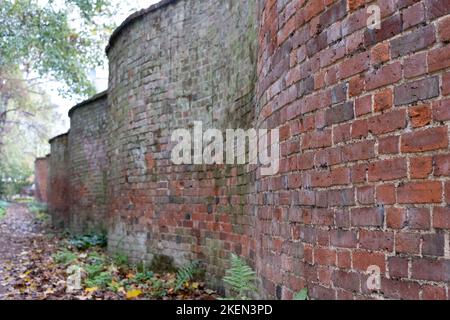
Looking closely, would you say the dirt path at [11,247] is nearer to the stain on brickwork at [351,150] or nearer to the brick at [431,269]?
the stain on brickwork at [351,150]

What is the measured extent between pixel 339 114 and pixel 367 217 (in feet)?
1.80

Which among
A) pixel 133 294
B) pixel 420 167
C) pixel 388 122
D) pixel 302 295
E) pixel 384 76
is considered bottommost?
pixel 133 294

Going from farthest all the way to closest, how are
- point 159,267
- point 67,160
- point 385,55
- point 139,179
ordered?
point 67,160 < point 139,179 < point 159,267 < point 385,55

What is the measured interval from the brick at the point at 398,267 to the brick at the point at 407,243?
0.04 m

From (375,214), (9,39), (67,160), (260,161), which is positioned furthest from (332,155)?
(67,160)

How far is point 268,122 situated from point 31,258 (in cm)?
714

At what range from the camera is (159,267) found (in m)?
7.42

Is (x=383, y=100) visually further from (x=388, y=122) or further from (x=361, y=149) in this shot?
(x=361, y=149)

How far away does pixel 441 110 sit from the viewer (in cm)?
190

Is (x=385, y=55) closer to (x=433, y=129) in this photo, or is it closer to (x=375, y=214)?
(x=433, y=129)

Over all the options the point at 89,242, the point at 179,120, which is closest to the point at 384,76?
the point at 179,120

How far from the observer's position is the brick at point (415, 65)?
78.4 inches

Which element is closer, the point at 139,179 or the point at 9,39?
the point at 139,179

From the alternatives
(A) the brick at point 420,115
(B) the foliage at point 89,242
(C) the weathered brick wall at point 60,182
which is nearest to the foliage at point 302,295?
(A) the brick at point 420,115
